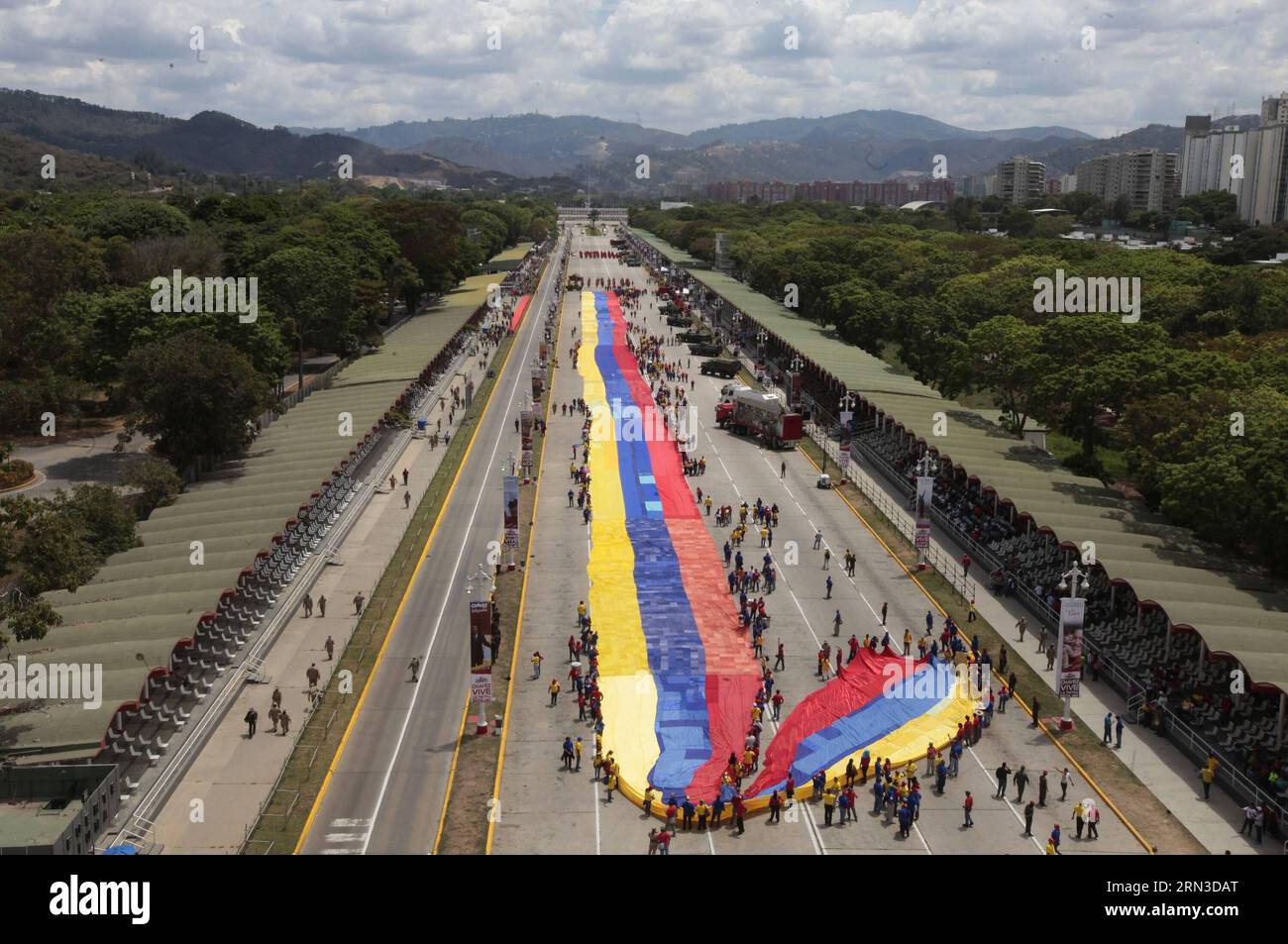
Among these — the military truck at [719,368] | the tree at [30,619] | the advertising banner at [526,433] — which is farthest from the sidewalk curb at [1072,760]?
the military truck at [719,368]

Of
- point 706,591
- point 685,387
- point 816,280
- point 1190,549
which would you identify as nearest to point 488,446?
point 685,387

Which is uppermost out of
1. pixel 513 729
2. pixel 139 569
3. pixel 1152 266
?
pixel 1152 266

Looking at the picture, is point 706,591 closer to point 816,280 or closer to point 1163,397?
point 1163,397

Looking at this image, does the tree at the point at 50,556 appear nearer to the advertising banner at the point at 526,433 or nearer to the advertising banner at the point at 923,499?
the advertising banner at the point at 526,433

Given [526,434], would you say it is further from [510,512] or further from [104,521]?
[104,521]

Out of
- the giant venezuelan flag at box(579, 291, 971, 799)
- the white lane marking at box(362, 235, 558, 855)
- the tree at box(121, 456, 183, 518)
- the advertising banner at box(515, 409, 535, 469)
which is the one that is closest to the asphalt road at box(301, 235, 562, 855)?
the white lane marking at box(362, 235, 558, 855)

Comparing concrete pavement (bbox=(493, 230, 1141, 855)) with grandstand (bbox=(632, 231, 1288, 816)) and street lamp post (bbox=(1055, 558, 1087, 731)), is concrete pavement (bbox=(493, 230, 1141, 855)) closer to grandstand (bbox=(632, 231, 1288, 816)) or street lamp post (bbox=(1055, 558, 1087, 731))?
street lamp post (bbox=(1055, 558, 1087, 731))

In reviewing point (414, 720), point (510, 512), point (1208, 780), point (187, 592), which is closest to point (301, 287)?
point (510, 512)
